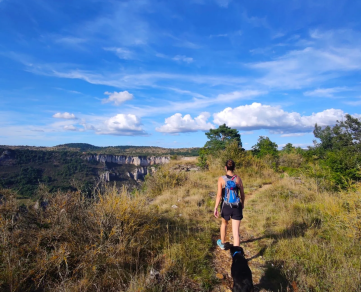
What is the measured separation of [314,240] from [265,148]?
1436 cm

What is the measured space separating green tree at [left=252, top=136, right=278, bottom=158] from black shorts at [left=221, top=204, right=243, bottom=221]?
1359 centimetres

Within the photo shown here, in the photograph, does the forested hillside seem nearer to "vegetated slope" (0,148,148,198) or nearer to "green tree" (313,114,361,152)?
"green tree" (313,114,361,152)

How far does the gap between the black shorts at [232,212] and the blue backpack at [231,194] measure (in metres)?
0.07

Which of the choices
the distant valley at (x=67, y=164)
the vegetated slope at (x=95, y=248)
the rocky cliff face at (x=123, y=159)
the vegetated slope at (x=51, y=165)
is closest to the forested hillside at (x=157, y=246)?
the vegetated slope at (x=95, y=248)

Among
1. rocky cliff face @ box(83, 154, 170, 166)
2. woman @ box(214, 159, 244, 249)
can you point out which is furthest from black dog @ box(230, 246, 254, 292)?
rocky cliff face @ box(83, 154, 170, 166)

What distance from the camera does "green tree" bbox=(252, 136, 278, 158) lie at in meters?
16.5

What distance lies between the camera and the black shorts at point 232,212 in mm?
3676

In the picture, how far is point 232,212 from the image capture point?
3711mm

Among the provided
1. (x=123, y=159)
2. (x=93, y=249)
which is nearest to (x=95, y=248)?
(x=93, y=249)

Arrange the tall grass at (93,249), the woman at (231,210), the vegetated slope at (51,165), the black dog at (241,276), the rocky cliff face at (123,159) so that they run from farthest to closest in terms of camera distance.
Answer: the rocky cliff face at (123,159), the vegetated slope at (51,165), the woman at (231,210), the tall grass at (93,249), the black dog at (241,276)

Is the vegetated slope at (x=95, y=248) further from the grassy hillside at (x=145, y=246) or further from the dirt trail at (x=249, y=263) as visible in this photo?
the dirt trail at (x=249, y=263)

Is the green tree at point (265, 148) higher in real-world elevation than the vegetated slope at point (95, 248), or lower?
higher

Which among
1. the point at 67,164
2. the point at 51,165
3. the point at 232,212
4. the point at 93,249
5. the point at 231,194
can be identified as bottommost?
the point at 51,165

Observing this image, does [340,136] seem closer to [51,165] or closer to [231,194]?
[231,194]
